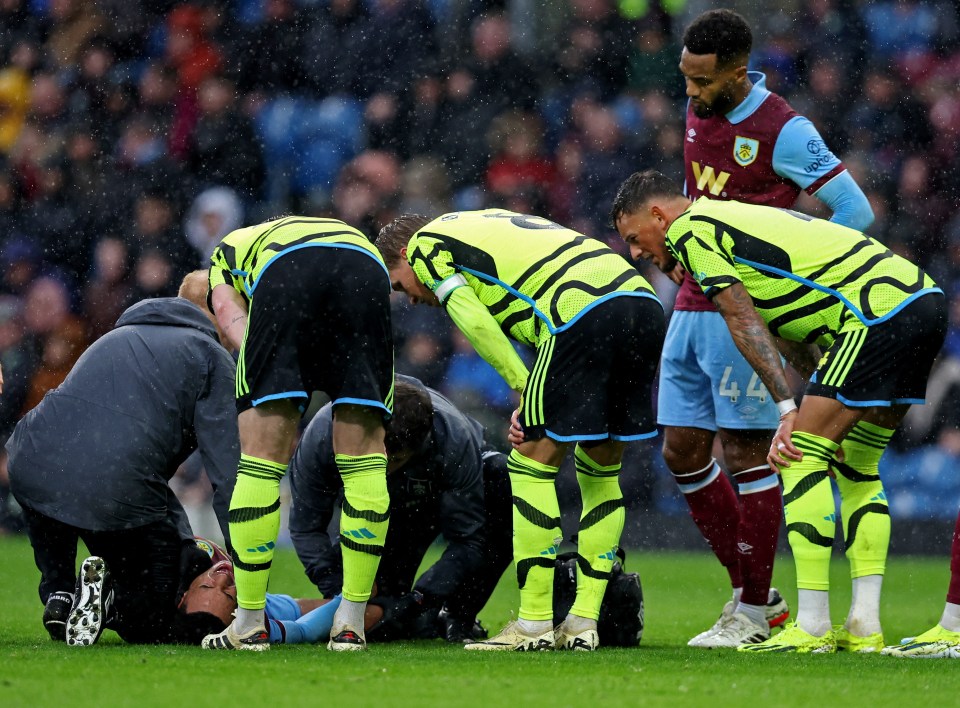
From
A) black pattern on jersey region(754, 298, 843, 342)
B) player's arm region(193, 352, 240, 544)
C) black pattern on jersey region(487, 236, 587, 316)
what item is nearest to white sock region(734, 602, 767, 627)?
black pattern on jersey region(754, 298, 843, 342)

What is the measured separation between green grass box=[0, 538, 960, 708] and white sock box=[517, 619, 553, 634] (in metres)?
0.20

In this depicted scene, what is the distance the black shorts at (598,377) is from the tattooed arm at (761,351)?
0.92 ft

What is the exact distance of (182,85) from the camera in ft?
37.5

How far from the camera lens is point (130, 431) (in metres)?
5.28

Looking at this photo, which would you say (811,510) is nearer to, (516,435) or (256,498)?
(516,435)

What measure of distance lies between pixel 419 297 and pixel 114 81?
6.91 m

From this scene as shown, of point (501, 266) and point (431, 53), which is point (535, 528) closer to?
point (501, 266)

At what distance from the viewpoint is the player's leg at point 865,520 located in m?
5.16

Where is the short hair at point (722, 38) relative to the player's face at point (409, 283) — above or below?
above

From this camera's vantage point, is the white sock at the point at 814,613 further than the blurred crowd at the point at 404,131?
No

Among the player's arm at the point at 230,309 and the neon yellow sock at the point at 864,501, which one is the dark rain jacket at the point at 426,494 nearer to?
the player's arm at the point at 230,309

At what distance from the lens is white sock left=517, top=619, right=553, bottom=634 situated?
504cm

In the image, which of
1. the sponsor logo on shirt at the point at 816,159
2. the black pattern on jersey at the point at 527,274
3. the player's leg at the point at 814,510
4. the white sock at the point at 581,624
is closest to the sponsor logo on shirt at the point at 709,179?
the sponsor logo on shirt at the point at 816,159

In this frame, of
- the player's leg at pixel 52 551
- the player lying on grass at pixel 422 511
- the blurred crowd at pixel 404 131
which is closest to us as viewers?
the player's leg at pixel 52 551
